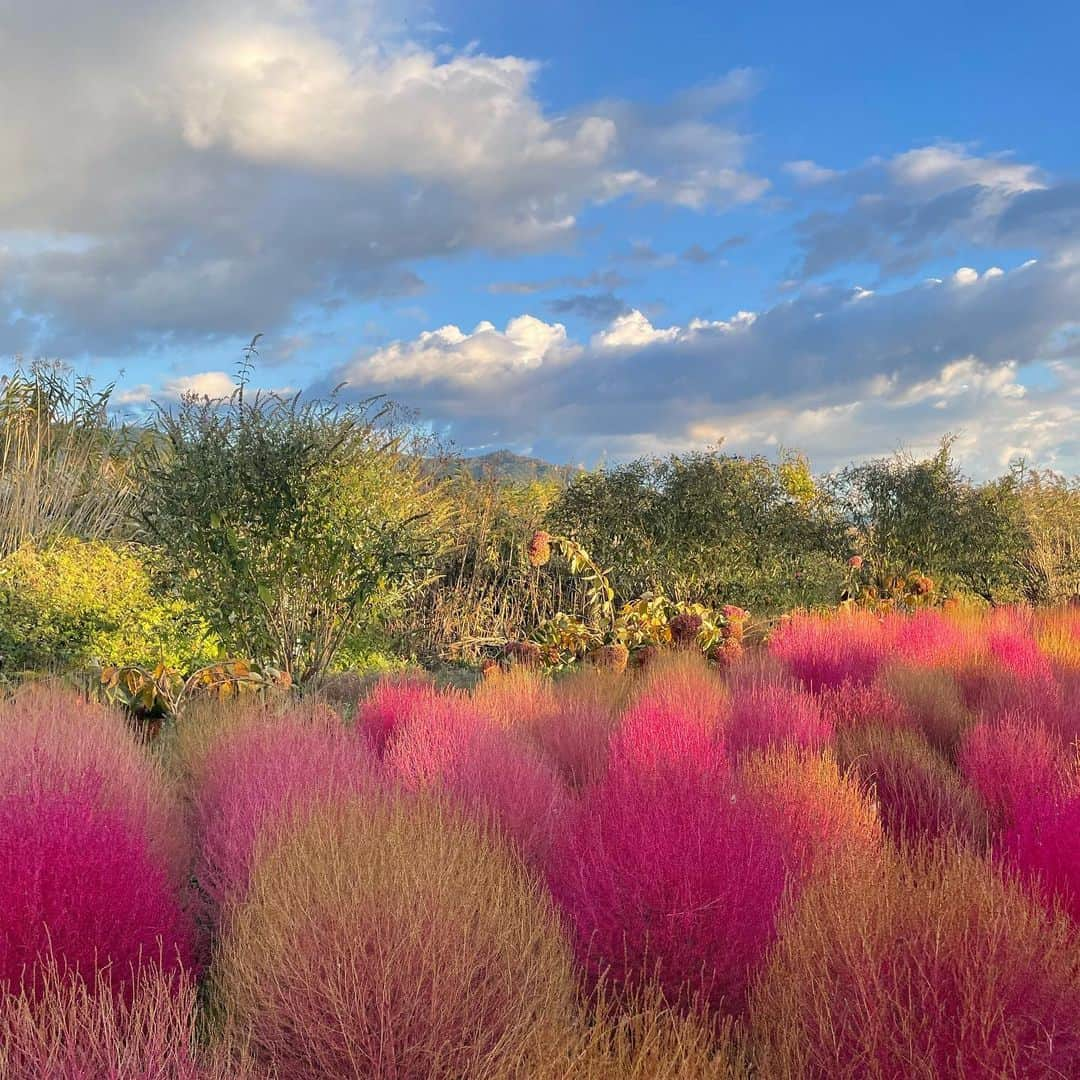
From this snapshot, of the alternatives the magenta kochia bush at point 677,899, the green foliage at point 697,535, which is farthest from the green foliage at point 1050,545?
the magenta kochia bush at point 677,899

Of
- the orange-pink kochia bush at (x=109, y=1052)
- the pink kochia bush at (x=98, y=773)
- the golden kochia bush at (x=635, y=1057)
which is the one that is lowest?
the golden kochia bush at (x=635, y=1057)

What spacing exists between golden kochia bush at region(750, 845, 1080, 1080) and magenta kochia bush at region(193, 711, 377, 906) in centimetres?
128

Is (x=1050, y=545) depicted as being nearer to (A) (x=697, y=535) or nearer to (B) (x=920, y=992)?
(A) (x=697, y=535)

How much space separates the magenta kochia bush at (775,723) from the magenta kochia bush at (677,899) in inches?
57.2

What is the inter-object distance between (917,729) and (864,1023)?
278 centimetres

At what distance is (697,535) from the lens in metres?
10.1

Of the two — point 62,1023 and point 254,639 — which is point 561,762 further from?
point 254,639

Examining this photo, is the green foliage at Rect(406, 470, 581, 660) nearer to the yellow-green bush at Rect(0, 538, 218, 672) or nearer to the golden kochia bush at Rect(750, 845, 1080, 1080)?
the yellow-green bush at Rect(0, 538, 218, 672)

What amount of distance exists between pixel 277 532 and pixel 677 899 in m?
5.08

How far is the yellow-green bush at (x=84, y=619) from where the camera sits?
984 cm

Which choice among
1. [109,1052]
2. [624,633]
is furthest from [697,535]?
[109,1052]

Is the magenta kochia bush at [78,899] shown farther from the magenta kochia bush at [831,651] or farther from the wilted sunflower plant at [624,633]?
the wilted sunflower plant at [624,633]

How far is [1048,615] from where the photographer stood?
307 inches

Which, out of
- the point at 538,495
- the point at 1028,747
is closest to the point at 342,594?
the point at 1028,747
